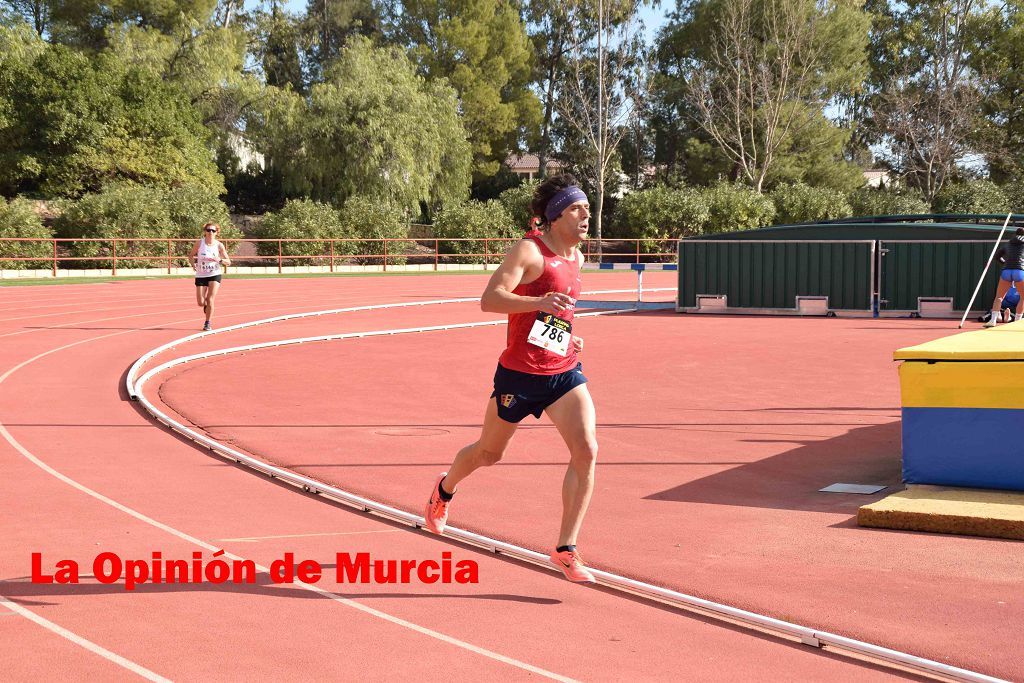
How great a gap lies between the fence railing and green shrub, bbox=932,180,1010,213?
691 inches

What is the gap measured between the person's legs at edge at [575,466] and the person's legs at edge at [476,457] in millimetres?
284

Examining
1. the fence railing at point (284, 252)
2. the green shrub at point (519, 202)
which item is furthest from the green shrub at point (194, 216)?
the green shrub at point (519, 202)

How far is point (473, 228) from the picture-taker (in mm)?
51844

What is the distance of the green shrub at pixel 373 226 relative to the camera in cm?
4831

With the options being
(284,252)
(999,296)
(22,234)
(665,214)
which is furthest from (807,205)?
(999,296)

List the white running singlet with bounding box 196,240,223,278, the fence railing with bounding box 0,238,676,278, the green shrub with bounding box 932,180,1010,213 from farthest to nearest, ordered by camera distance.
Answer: the green shrub with bounding box 932,180,1010,213 → the fence railing with bounding box 0,238,676,278 → the white running singlet with bounding box 196,240,223,278

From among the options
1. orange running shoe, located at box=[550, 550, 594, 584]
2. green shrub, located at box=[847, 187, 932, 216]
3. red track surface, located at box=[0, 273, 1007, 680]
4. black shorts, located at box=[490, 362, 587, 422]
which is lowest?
red track surface, located at box=[0, 273, 1007, 680]

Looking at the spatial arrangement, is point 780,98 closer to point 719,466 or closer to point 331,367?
point 331,367

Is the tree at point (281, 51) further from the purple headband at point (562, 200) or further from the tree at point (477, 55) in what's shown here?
the purple headband at point (562, 200)

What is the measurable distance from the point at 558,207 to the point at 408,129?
51068 mm

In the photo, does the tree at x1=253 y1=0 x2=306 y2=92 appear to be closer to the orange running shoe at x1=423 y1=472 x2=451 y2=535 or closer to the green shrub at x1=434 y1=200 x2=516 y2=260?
the green shrub at x1=434 y1=200 x2=516 y2=260

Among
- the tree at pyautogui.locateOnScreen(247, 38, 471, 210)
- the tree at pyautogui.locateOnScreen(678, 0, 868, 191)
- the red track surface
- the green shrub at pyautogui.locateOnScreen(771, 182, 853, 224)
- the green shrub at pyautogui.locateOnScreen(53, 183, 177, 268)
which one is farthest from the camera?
the tree at pyautogui.locateOnScreen(678, 0, 868, 191)

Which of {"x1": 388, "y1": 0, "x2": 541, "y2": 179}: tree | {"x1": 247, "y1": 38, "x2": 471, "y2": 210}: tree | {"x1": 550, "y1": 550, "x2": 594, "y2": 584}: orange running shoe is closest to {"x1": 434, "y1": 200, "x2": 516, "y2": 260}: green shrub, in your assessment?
{"x1": 247, "y1": 38, "x2": 471, "y2": 210}: tree

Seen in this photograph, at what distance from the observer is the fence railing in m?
38.6
